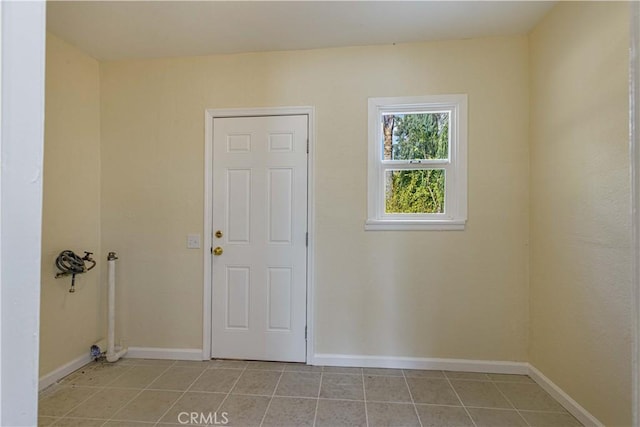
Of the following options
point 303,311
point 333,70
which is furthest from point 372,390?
point 333,70

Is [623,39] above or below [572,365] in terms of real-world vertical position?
above

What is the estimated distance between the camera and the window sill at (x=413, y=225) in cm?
227

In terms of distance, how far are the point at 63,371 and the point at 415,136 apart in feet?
10.9

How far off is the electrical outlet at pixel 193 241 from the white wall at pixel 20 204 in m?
2.08

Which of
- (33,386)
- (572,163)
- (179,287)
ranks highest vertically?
(572,163)

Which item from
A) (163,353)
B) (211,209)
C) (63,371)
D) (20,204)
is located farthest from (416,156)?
(63,371)

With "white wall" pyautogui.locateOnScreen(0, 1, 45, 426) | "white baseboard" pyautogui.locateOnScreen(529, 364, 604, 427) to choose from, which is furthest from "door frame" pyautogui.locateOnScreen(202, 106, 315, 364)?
"white wall" pyautogui.locateOnScreen(0, 1, 45, 426)

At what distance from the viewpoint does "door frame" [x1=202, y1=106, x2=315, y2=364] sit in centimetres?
237

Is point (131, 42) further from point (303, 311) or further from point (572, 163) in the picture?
point (572, 163)

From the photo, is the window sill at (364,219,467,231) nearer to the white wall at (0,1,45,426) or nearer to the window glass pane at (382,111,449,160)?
the window glass pane at (382,111,449,160)

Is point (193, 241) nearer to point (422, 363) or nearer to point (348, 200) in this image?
point (348, 200)

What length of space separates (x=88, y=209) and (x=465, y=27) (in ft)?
10.9

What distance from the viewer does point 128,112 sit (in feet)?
8.30

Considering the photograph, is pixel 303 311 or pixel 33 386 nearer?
pixel 33 386
